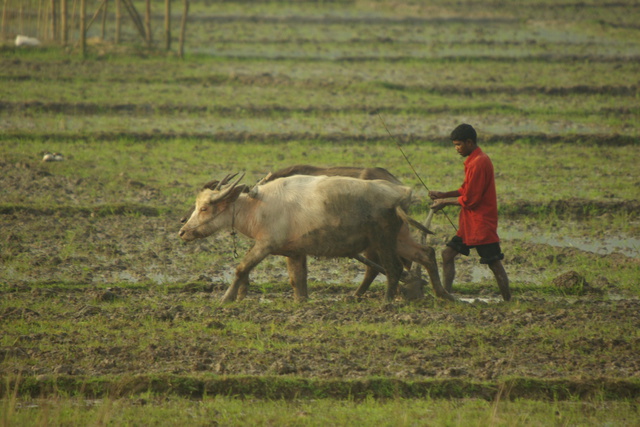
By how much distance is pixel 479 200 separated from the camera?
675cm

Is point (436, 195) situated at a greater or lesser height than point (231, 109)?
greater

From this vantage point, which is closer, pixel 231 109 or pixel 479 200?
pixel 479 200

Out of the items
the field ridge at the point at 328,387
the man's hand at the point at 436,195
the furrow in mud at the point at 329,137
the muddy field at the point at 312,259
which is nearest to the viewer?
the field ridge at the point at 328,387

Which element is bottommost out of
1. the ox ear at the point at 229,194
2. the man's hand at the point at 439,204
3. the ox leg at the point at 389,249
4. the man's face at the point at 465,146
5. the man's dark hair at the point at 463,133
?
the ox leg at the point at 389,249

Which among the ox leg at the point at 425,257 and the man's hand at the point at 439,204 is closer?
the man's hand at the point at 439,204

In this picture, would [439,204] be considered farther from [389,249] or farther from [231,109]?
[231,109]

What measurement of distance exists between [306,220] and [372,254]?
680mm

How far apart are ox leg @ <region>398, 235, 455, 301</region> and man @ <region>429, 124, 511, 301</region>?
31 centimetres

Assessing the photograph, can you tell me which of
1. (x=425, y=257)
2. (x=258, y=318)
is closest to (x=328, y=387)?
(x=258, y=318)

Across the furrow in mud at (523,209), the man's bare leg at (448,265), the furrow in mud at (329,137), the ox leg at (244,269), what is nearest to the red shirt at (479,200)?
the man's bare leg at (448,265)

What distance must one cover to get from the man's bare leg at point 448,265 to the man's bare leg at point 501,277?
36 cm

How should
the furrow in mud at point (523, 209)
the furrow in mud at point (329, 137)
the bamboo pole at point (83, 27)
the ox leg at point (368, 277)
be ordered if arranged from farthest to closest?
1. the bamboo pole at point (83, 27)
2. the furrow in mud at point (329, 137)
3. the furrow in mud at point (523, 209)
4. the ox leg at point (368, 277)

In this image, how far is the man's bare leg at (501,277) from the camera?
6.84 metres

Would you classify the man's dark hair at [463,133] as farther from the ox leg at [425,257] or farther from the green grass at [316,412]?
the green grass at [316,412]
